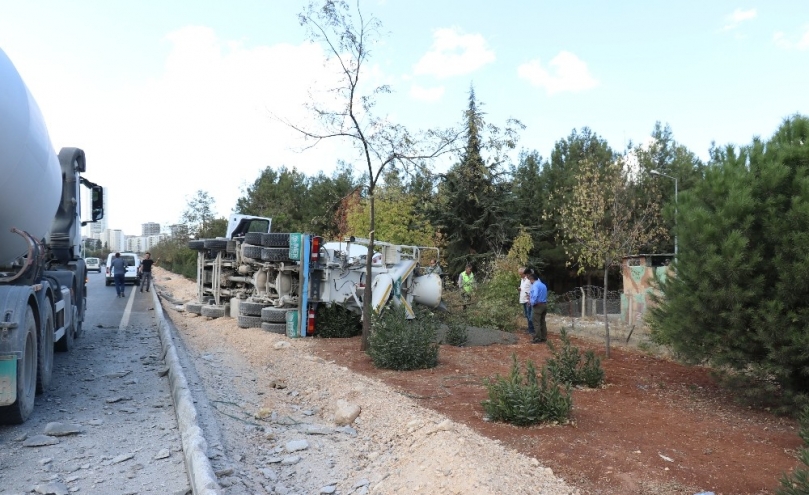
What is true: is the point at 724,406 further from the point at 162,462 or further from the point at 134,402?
the point at 134,402

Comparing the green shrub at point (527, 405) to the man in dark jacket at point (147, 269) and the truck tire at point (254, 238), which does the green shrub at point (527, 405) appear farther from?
the man in dark jacket at point (147, 269)

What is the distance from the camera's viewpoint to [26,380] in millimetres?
6043

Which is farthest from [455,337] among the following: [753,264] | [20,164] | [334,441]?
[20,164]

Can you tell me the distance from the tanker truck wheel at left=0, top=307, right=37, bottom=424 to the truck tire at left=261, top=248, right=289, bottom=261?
567cm

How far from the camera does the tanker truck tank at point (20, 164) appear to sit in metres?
5.93

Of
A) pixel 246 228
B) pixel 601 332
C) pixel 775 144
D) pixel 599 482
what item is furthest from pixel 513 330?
pixel 599 482

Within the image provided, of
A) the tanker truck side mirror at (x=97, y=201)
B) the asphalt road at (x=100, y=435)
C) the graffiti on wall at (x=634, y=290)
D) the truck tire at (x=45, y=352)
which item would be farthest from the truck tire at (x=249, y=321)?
the graffiti on wall at (x=634, y=290)

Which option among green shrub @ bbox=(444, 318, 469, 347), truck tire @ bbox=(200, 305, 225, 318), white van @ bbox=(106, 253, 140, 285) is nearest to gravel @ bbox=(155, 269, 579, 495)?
green shrub @ bbox=(444, 318, 469, 347)

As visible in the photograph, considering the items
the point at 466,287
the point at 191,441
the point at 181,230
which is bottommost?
the point at 191,441

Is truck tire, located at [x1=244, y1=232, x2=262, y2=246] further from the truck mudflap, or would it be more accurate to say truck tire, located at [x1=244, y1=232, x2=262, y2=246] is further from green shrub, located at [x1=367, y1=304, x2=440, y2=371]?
the truck mudflap

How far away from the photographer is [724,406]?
700 cm

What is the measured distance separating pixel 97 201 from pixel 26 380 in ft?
19.6

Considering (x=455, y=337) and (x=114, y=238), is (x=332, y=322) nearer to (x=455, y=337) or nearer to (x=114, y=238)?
(x=455, y=337)

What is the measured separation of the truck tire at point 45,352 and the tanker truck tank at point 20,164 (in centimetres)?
78
